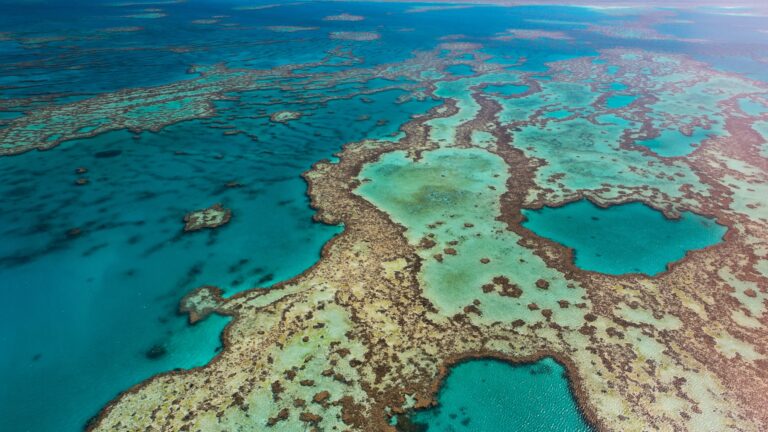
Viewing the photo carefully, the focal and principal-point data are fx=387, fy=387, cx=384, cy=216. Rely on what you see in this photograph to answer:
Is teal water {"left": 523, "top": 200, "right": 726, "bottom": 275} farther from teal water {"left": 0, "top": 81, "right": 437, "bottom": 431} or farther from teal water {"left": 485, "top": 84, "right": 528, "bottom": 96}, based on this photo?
teal water {"left": 485, "top": 84, "right": 528, "bottom": 96}

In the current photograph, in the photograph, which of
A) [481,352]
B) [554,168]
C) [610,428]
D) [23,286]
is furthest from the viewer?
[554,168]

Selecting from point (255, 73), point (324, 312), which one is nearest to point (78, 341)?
point (324, 312)

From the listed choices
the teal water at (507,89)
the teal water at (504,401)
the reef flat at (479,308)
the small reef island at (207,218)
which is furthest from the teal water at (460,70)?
the teal water at (504,401)

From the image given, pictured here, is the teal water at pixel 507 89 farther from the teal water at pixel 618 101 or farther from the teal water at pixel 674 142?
the teal water at pixel 674 142

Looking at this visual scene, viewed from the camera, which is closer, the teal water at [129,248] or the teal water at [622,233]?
the teal water at [129,248]

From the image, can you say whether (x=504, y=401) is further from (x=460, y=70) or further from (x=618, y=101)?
(x=460, y=70)

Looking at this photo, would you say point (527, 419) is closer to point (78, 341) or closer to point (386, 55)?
point (78, 341)

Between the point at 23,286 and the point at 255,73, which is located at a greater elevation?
the point at 255,73
